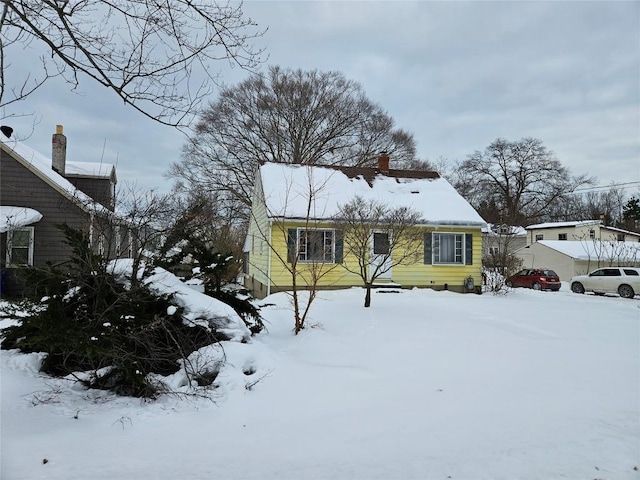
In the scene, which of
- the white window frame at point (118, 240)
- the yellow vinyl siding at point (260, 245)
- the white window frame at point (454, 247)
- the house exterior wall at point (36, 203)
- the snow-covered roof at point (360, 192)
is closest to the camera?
the white window frame at point (118, 240)

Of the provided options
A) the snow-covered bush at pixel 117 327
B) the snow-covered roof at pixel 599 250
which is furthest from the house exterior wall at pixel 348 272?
the snow-covered roof at pixel 599 250

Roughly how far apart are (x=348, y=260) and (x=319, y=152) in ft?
45.3

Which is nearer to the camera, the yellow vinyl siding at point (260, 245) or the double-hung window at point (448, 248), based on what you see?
the yellow vinyl siding at point (260, 245)

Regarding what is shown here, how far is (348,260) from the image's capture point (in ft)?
51.6

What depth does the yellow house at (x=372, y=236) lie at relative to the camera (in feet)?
49.5

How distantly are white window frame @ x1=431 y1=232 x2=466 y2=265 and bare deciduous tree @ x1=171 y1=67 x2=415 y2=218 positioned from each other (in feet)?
35.4

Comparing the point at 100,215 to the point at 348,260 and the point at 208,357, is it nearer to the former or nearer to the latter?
the point at 208,357

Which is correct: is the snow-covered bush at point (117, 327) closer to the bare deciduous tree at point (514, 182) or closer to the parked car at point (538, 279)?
the parked car at point (538, 279)

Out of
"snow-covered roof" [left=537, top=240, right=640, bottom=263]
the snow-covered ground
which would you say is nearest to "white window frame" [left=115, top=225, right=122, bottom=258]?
the snow-covered ground

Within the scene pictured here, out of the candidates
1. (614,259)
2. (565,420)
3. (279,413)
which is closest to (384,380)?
(279,413)

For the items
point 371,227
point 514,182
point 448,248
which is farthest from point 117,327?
point 514,182

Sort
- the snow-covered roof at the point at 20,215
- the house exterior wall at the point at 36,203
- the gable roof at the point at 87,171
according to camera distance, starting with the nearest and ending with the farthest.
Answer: the snow-covered roof at the point at 20,215
the house exterior wall at the point at 36,203
the gable roof at the point at 87,171

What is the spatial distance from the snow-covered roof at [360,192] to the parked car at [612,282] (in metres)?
8.78

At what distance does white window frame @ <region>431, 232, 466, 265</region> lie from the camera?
16562mm
